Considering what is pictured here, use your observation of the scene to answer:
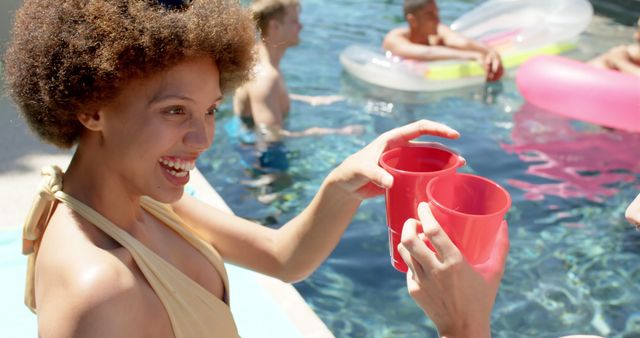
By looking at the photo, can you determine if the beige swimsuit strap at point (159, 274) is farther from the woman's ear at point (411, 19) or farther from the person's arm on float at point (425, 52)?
the woman's ear at point (411, 19)

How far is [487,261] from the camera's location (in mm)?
1572

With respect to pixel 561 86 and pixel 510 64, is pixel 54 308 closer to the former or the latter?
pixel 561 86

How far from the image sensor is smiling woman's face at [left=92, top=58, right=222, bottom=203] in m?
1.56

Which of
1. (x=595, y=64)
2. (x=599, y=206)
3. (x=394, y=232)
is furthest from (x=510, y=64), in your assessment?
(x=394, y=232)

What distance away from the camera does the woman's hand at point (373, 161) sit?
5.92 ft

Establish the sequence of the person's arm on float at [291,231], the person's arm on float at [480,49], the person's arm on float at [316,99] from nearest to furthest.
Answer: the person's arm on float at [291,231], the person's arm on float at [316,99], the person's arm on float at [480,49]

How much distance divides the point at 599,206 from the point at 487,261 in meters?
3.78

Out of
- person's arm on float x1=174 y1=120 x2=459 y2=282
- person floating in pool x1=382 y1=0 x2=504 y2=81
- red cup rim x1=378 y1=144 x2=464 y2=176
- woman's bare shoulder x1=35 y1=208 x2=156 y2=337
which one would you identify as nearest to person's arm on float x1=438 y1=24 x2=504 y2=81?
person floating in pool x1=382 y1=0 x2=504 y2=81

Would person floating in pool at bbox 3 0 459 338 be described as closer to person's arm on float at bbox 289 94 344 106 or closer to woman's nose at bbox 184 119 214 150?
woman's nose at bbox 184 119 214 150

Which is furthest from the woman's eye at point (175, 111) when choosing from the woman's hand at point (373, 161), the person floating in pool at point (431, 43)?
the person floating in pool at point (431, 43)

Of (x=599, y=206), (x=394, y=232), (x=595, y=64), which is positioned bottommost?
(x=599, y=206)

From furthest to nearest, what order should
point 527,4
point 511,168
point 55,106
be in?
1. point 527,4
2. point 511,168
3. point 55,106

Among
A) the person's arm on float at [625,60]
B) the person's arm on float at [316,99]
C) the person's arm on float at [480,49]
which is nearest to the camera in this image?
the person's arm on float at [625,60]

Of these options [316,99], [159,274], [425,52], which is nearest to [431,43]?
[425,52]
